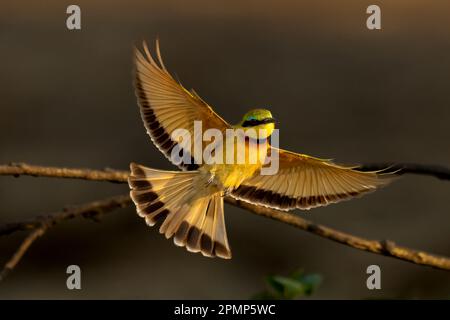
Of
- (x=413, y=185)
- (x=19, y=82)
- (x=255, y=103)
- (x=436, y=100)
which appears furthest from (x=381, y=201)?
(x=19, y=82)

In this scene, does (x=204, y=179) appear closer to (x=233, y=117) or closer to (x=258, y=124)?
(x=258, y=124)

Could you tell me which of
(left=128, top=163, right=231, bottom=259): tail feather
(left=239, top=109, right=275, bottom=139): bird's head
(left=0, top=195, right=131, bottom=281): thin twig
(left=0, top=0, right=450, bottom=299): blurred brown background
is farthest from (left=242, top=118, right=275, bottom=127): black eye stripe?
(left=0, top=0, right=450, bottom=299): blurred brown background

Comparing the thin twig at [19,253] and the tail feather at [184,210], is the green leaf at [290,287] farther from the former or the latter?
the thin twig at [19,253]

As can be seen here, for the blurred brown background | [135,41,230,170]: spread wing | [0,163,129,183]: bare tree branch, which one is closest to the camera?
[0,163,129,183]: bare tree branch

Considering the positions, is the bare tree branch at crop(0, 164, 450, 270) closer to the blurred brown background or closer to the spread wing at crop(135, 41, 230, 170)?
the spread wing at crop(135, 41, 230, 170)

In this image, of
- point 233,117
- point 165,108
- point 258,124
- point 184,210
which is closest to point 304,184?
point 258,124

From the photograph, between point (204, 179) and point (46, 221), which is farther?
point (204, 179)
